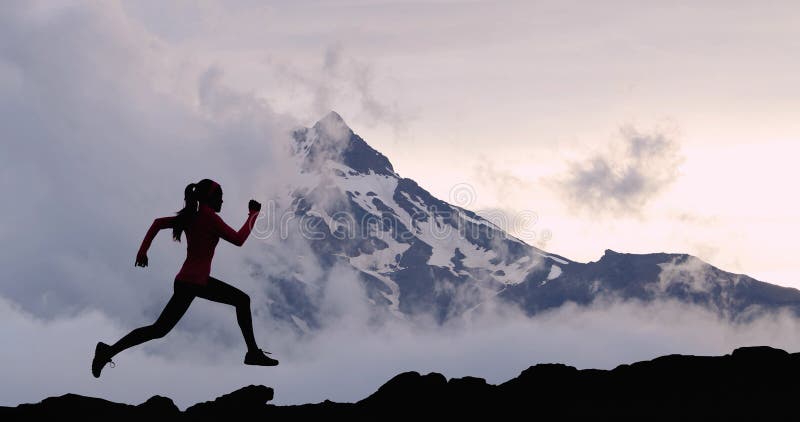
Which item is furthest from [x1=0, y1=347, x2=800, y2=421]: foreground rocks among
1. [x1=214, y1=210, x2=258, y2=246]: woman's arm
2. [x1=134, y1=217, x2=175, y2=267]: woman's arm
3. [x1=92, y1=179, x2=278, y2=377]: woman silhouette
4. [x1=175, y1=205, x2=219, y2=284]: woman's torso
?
[x1=214, y1=210, x2=258, y2=246]: woman's arm

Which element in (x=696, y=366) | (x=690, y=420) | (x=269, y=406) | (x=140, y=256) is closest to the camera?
(x=690, y=420)

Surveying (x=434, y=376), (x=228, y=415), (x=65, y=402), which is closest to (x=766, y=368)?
(x=434, y=376)

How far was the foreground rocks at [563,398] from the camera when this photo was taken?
13773mm

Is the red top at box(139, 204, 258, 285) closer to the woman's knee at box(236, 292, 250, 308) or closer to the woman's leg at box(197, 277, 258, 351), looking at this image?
the woman's leg at box(197, 277, 258, 351)

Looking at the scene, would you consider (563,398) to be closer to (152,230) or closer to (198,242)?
(198,242)

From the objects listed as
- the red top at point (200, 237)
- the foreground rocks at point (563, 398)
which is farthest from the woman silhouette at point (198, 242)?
the foreground rocks at point (563, 398)

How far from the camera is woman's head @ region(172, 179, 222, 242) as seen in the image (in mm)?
14047

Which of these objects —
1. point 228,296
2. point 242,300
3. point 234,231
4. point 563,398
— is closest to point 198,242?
point 234,231

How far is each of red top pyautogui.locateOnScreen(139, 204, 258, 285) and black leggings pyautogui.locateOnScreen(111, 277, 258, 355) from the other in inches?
4.6

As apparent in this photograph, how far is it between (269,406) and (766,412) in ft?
21.5

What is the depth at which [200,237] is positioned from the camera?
1408 centimetres

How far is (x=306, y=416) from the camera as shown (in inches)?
612

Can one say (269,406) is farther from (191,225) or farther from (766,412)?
(766,412)

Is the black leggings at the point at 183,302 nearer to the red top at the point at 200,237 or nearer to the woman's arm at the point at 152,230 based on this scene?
the red top at the point at 200,237
